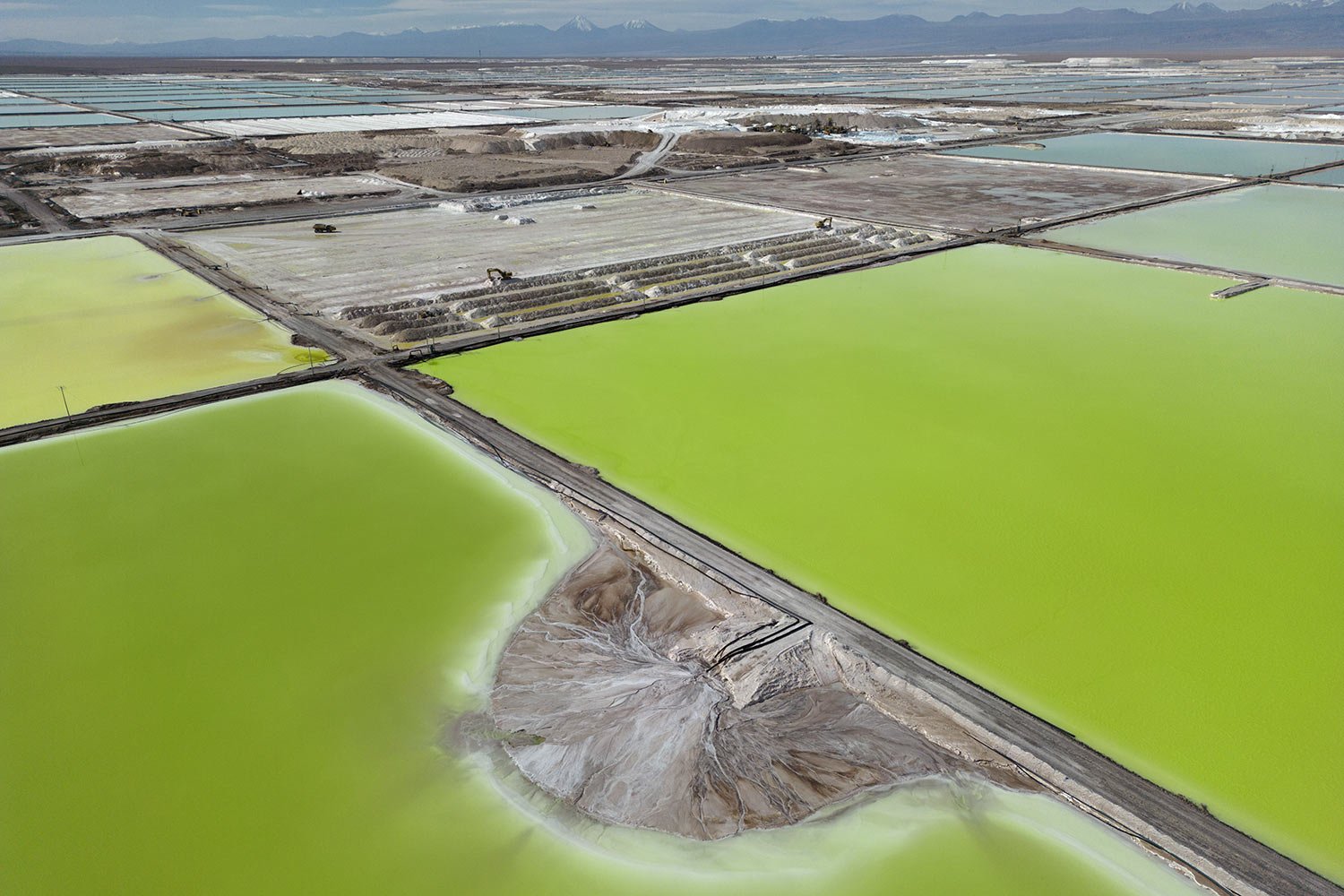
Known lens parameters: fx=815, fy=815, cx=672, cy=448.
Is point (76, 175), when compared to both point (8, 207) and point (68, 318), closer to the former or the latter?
point (8, 207)

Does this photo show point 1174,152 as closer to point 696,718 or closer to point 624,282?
point 624,282

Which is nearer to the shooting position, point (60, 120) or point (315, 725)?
point (315, 725)

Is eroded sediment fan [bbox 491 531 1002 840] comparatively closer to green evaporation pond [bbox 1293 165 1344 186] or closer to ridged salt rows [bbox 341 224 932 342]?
ridged salt rows [bbox 341 224 932 342]

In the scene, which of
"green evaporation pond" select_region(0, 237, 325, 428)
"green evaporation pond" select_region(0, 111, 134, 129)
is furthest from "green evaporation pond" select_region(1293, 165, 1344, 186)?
"green evaporation pond" select_region(0, 111, 134, 129)

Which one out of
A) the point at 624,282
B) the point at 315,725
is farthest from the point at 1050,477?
the point at 624,282

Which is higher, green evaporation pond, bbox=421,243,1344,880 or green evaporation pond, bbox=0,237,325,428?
green evaporation pond, bbox=0,237,325,428

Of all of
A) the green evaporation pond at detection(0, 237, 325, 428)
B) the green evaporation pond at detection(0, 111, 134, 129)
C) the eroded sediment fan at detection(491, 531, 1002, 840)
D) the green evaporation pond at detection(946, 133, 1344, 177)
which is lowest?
the eroded sediment fan at detection(491, 531, 1002, 840)

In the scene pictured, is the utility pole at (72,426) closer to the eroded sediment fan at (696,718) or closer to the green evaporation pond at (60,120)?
the eroded sediment fan at (696,718)
